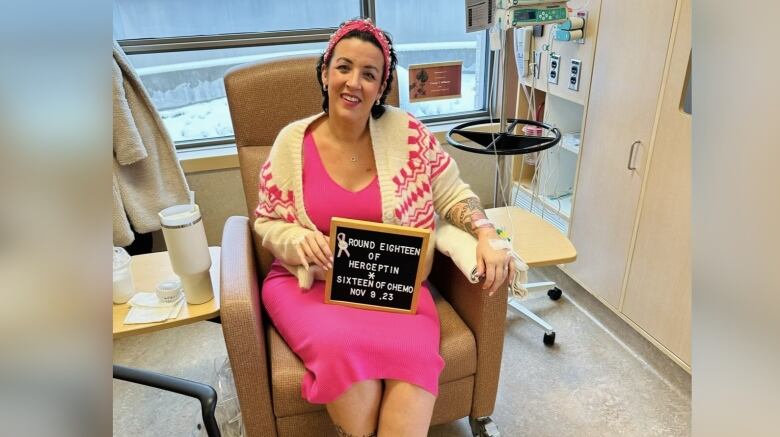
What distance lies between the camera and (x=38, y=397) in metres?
0.17

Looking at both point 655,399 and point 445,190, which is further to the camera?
point 655,399

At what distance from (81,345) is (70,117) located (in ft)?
0.25

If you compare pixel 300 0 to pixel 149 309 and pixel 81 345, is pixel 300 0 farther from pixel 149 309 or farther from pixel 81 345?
pixel 81 345

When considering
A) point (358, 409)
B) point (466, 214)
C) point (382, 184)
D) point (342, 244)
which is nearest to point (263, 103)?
point (382, 184)

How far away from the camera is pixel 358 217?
141 centimetres

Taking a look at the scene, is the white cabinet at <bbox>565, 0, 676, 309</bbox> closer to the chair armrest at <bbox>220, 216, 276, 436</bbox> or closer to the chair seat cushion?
the chair seat cushion

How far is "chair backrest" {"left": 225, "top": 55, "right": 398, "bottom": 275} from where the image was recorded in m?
1.61

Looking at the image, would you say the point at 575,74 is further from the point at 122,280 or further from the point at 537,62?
the point at 122,280

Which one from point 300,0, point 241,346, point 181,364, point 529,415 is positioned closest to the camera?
point 241,346

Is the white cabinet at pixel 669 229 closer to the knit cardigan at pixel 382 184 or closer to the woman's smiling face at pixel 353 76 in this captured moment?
the knit cardigan at pixel 382 184

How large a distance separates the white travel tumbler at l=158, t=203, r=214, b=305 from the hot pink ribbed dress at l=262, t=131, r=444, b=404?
0.20m

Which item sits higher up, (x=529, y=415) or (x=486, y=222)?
(x=486, y=222)

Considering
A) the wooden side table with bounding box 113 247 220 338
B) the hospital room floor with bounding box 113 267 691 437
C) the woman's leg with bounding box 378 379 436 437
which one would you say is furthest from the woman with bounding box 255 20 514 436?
the hospital room floor with bounding box 113 267 691 437

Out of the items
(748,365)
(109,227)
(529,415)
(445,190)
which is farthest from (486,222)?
(109,227)
